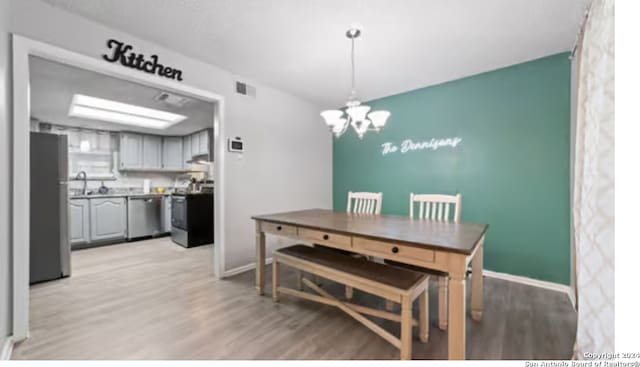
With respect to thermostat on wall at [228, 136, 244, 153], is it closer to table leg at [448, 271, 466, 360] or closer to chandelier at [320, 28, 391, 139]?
chandelier at [320, 28, 391, 139]

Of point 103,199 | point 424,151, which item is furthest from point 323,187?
point 103,199

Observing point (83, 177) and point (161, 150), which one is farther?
point (161, 150)

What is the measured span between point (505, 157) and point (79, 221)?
6.36m

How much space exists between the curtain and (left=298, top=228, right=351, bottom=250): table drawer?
4.33 feet

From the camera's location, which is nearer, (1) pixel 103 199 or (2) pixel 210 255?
(2) pixel 210 255

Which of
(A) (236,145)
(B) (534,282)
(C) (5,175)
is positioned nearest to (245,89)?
(A) (236,145)

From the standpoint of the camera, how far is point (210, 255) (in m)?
3.79

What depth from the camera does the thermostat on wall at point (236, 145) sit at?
3.00 metres

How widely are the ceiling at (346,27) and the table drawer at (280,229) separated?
171 cm

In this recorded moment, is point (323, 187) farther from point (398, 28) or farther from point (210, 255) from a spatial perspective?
point (398, 28)

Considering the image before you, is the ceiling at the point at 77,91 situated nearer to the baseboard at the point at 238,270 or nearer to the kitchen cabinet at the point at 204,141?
the kitchen cabinet at the point at 204,141

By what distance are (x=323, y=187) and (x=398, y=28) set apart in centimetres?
272

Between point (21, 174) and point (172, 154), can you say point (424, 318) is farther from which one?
point (172, 154)

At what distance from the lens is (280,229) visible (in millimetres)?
Result: 2281
